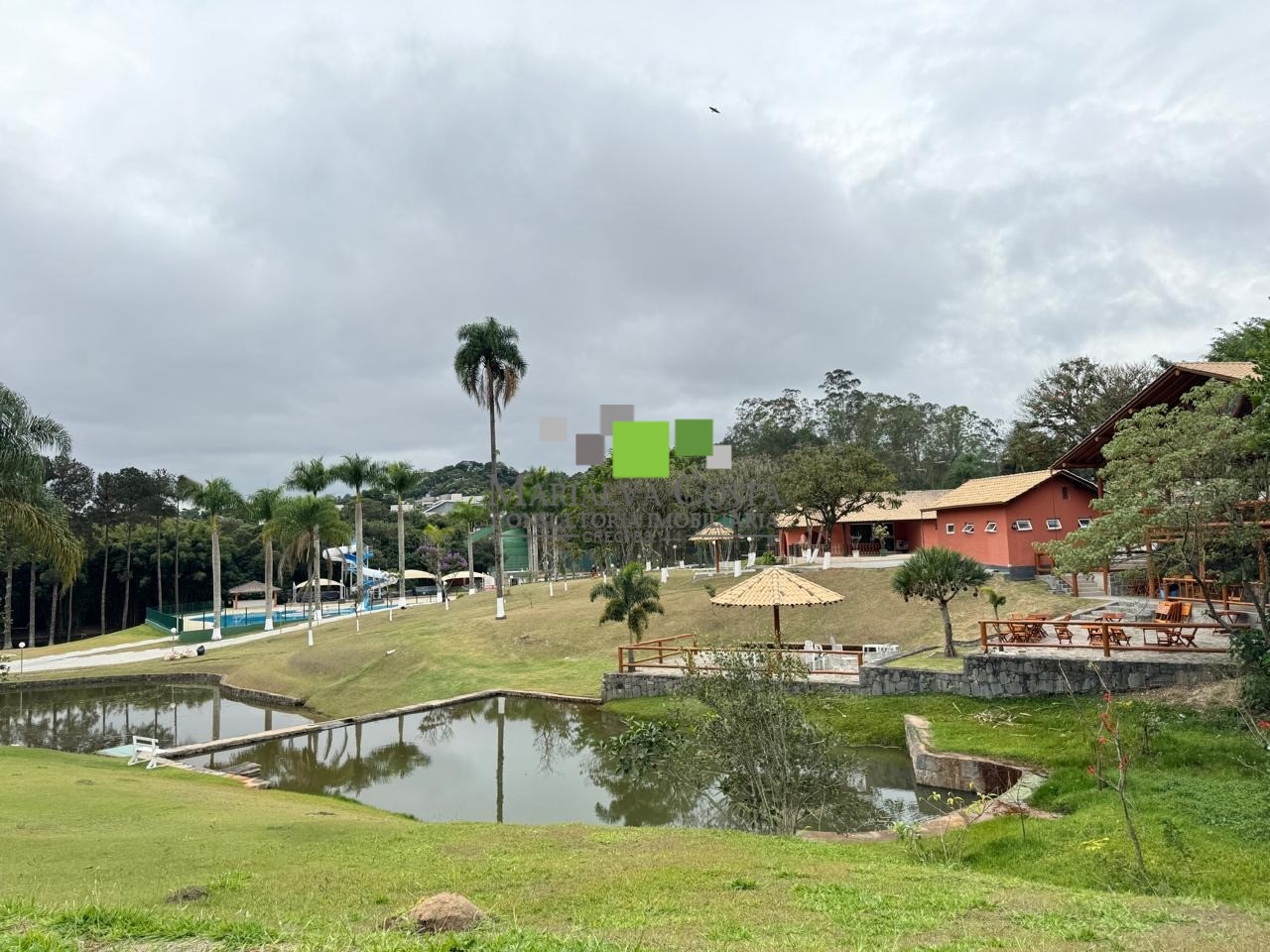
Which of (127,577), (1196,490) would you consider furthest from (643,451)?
(127,577)

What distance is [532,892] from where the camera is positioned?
20.0 feet

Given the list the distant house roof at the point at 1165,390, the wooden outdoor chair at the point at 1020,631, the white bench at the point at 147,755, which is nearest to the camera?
the white bench at the point at 147,755

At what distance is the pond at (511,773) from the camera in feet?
40.0

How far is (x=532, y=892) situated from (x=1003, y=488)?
26235mm

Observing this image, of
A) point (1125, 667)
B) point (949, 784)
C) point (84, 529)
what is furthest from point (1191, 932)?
point (84, 529)

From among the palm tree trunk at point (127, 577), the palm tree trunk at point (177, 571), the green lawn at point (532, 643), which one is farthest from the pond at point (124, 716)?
the palm tree trunk at point (127, 577)

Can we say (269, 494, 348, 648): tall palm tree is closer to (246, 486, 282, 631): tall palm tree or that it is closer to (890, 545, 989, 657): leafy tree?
(246, 486, 282, 631): tall palm tree

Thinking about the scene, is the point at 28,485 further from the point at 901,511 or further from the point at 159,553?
the point at 159,553

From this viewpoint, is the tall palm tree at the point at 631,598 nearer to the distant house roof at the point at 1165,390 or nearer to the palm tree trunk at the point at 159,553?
the distant house roof at the point at 1165,390

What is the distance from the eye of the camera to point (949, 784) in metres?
12.5

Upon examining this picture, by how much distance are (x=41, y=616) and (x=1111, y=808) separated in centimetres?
7233

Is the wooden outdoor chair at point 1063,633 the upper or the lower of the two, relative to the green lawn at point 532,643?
upper

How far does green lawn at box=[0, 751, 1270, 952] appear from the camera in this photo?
15.1 feet

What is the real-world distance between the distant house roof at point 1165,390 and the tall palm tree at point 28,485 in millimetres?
22461
